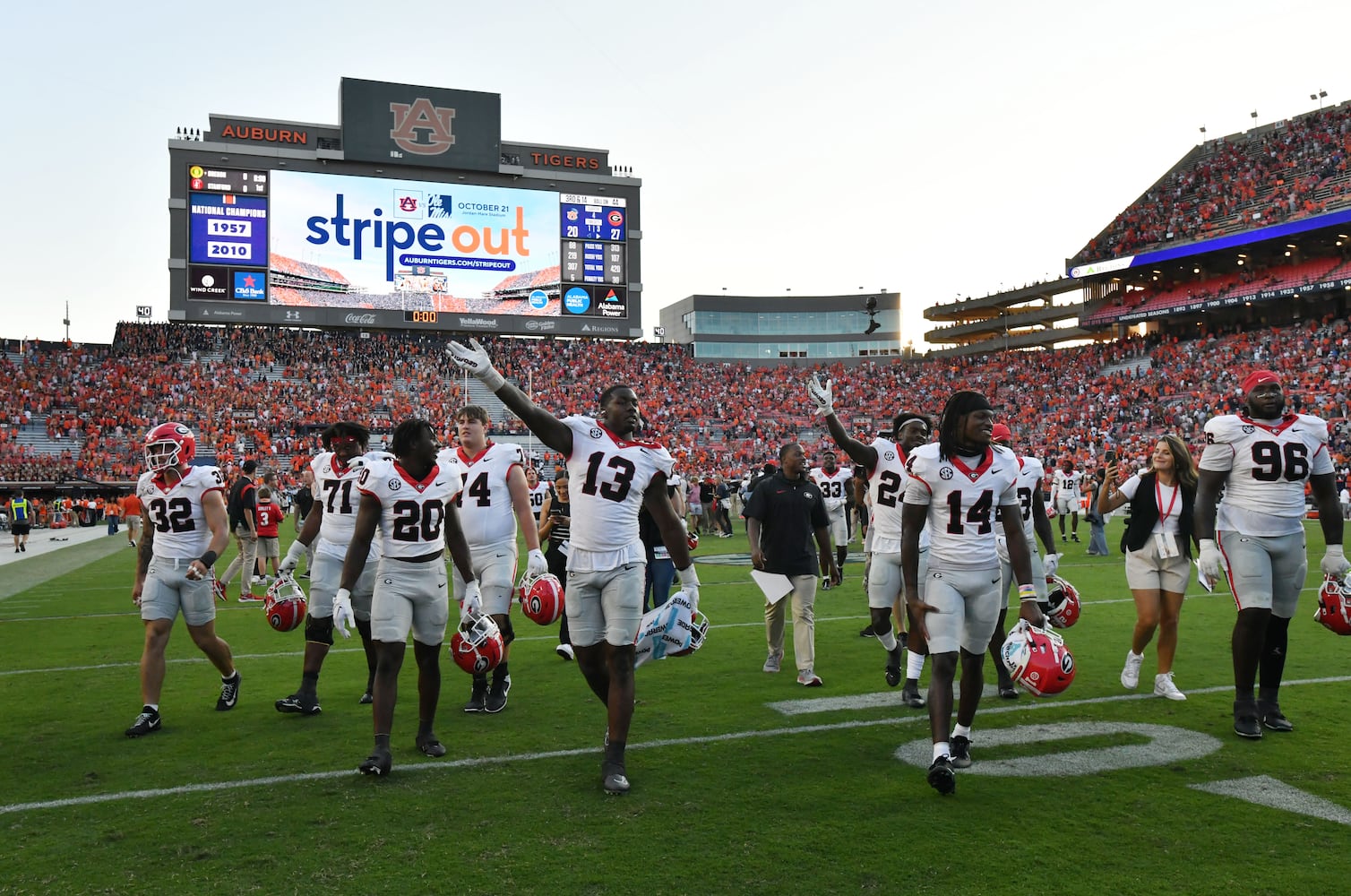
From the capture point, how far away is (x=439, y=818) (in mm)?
4773

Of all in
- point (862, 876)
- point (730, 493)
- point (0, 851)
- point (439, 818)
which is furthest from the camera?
point (730, 493)

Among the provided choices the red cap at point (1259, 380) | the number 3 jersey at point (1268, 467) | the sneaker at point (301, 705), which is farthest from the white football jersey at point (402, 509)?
the red cap at point (1259, 380)

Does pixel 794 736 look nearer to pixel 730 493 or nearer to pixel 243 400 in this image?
pixel 730 493

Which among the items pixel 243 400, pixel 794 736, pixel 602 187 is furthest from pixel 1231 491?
pixel 243 400

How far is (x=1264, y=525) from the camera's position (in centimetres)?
618

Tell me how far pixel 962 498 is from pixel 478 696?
3848mm

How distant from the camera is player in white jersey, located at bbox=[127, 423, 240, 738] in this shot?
Result: 666 centimetres

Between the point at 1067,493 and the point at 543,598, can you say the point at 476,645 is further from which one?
the point at 1067,493

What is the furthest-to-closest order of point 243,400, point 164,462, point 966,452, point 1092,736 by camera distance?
point 243,400, point 164,462, point 1092,736, point 966,452

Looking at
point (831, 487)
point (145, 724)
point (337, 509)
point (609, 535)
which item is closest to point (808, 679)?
point (609, 535)

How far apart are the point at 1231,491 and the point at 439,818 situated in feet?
17.1

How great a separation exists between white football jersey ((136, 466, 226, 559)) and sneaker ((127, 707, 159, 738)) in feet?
3.38

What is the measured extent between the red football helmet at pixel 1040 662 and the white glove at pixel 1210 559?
1.58 metres

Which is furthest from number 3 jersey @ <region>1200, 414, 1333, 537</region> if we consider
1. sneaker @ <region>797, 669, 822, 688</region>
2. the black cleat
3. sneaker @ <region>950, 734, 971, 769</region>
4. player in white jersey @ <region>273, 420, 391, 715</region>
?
player in white jersey @ <region>273, 420, 391, 715</region>
